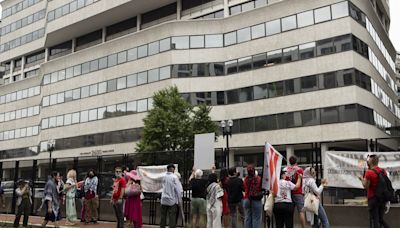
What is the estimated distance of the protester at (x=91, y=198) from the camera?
16875mm

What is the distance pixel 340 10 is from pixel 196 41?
15408mm

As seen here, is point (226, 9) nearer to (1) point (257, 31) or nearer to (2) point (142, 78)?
(1) point (257, 31)

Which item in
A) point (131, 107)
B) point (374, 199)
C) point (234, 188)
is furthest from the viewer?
point (131, 107)

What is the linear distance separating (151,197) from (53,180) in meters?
3.77

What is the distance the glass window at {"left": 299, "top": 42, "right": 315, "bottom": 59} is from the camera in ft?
133

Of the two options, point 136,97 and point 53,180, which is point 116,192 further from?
point 136,97

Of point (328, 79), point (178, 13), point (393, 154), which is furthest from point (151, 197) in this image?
point (178, 13)

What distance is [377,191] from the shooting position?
10.1 metres

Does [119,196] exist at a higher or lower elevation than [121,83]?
lower

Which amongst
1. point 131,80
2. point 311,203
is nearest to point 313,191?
point 311,203

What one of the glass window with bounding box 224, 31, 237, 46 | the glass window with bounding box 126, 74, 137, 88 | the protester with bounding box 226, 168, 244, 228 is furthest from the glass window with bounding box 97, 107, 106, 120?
the protester with bounding box 226, 168, 244, 228

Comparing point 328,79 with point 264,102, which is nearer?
Result: point 328,79

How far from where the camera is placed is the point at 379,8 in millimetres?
53250

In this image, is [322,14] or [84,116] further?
[84,116]
